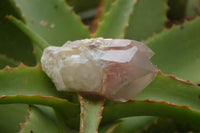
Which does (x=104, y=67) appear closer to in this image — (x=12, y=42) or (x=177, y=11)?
(x=12, y=42)

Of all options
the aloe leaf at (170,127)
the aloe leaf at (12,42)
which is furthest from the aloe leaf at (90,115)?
the aloe leaf at (12,42)

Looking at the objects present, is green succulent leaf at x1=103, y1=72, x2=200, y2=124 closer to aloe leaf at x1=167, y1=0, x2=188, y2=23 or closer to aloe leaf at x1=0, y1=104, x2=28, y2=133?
aloe leaf at x1=0, y1=104, x2=28, y2=133

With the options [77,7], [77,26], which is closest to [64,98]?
[77,26]

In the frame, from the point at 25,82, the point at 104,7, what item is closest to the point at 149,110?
the point at 25,82

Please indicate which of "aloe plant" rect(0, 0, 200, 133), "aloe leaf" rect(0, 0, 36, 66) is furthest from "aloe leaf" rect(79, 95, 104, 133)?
"aloe leaf" rect(0, 0, 36, 66)

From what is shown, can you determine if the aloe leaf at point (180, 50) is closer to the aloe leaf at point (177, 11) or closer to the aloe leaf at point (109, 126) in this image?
the aloe leaf at point (109, 126)

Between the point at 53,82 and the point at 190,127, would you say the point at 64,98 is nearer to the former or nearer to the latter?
the point at 53,82
